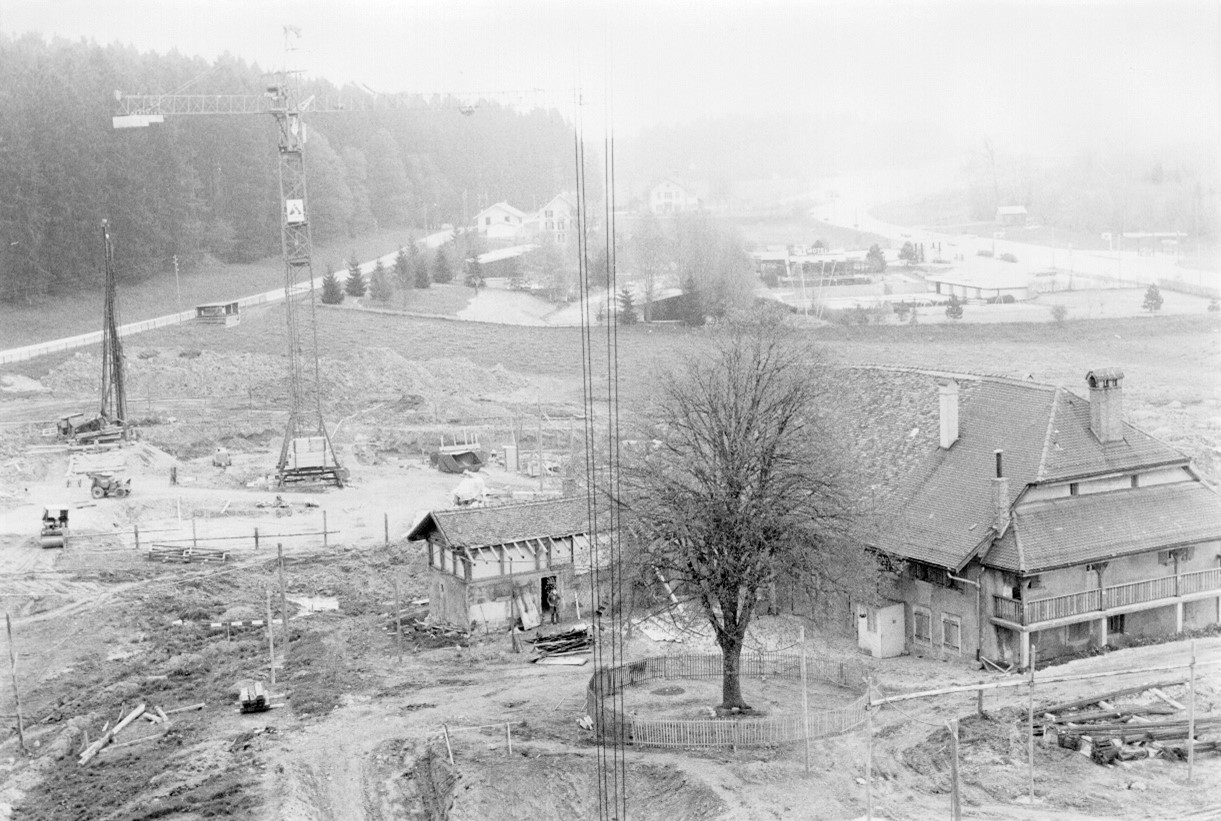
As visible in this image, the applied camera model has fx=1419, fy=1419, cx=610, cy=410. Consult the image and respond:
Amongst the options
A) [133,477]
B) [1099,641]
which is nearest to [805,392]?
[1099,641]

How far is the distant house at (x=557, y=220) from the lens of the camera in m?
115

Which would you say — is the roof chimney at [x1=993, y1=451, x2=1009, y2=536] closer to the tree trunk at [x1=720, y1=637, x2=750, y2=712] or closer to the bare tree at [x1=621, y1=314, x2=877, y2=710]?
the bare tree at [x1=621, y1=314, x2=877, y2=710]

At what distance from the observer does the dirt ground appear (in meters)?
28.5

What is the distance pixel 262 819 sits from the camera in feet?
93.3

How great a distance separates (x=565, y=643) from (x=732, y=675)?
25.2 feet

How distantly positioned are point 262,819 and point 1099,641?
20292mm

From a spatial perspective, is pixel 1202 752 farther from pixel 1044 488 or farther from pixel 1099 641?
pixel 1044 488

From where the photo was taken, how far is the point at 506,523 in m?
40.4

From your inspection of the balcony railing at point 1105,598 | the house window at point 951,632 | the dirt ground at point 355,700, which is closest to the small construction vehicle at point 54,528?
the dirt ground at point 355,700

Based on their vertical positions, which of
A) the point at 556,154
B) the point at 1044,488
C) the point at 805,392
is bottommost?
the point at 1044,488

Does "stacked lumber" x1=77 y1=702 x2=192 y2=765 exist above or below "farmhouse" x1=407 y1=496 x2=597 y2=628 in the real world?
below

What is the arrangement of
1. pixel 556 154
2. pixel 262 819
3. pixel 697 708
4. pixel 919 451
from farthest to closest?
pixel 556 154 < pixel 919 451 < pixel 697 708 < pixel 262 819

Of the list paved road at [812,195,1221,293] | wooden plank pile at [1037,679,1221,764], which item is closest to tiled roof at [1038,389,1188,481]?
wooden plank pile at [1037,679,1221,764]

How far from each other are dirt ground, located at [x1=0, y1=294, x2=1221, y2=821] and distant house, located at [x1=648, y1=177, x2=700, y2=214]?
4084cm
